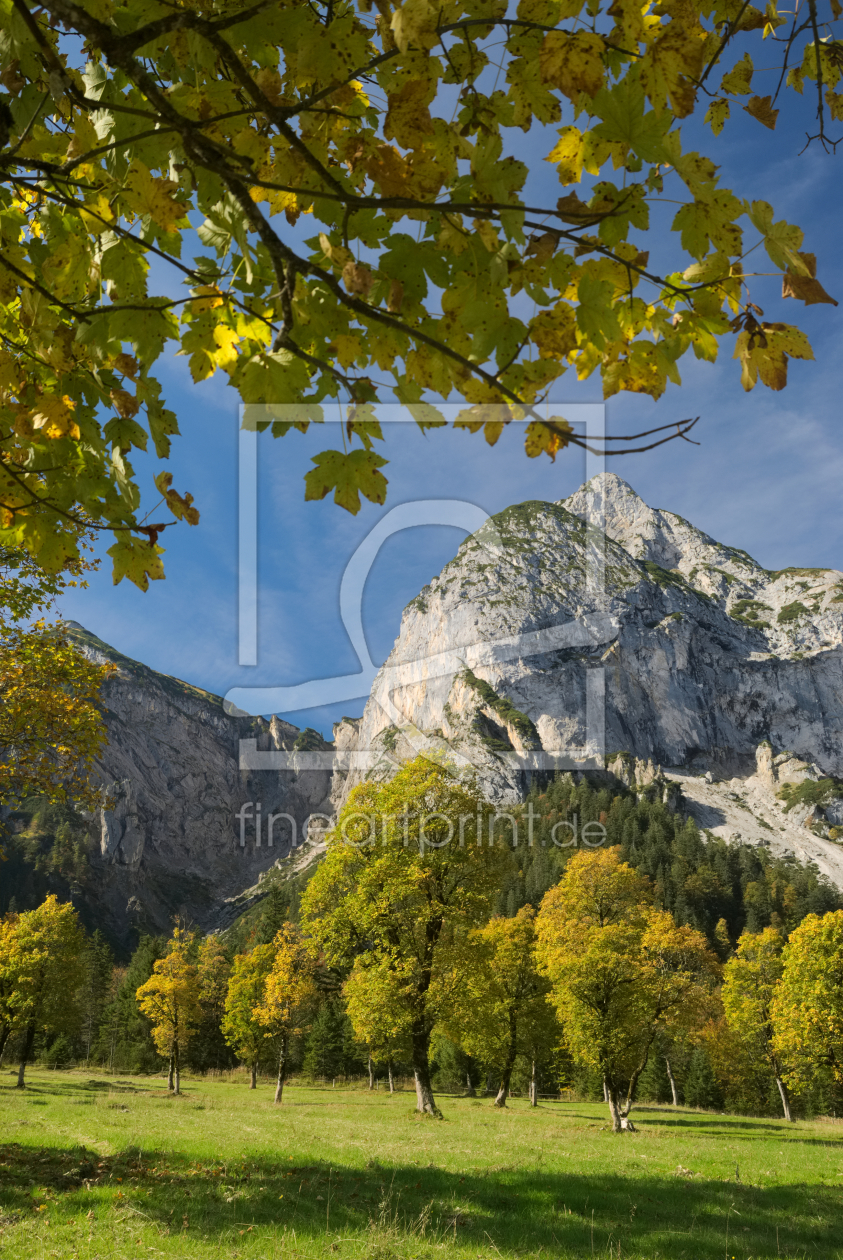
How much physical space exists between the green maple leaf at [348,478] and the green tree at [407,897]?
1915 centimetres

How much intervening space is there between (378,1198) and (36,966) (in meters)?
33.4

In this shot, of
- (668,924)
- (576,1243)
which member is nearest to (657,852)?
(668,924)

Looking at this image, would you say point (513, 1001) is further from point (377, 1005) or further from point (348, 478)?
point (348, 478)

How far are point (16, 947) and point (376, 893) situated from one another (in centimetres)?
2331

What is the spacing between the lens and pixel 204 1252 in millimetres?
4980

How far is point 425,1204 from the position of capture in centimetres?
694

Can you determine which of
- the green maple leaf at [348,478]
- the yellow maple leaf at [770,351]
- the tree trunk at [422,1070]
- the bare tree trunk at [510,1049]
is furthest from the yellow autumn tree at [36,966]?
the yellow maple leaf at [770,351]

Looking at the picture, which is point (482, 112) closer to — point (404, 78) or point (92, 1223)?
point (404, 78)

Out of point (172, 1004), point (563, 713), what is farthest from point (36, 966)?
point (563, 713)

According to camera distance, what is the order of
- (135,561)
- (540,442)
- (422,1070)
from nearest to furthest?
(540,442) < (135,561) < (422,1070)

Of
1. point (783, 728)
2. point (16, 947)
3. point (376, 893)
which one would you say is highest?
point (783, 728)

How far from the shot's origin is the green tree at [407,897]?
19.5 m

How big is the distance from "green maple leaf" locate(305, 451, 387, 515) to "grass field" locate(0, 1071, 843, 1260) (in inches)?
224

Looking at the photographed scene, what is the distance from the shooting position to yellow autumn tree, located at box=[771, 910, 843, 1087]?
27.3 m
